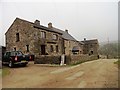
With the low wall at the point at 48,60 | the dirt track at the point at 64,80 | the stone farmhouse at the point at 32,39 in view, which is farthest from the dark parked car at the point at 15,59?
the stone farmhouse at the point at 32,39

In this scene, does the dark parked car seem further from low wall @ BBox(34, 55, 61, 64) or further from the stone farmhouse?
the stone farmhouse

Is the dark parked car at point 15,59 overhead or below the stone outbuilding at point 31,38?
below

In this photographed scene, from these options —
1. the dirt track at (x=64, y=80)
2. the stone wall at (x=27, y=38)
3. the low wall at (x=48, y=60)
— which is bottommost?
the dirt track at (x=64, y=80)

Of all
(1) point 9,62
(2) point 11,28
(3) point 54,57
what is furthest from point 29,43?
(1) point 9,62

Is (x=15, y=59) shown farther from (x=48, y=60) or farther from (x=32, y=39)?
(x=32, y=39)

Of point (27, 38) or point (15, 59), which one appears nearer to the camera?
point (15, 59)

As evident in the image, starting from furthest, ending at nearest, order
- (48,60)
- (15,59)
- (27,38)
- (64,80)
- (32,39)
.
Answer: (27,38) → (32,39) → (48,60) → (15,59) → (64,80)

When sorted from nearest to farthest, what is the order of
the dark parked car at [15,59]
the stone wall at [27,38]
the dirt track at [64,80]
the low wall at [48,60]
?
1. the dirt track at [64,80]
2. the dark parked car at [15,59]
3. the low wall at [48,60]
4. the stone wall at [27,38]

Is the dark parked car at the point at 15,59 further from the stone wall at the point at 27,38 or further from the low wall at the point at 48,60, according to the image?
the stone wall at the point at 27,38

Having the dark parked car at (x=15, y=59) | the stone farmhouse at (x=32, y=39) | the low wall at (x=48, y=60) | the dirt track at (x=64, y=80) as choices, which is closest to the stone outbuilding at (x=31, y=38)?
the stone farmhouse at (x=32, y=39)

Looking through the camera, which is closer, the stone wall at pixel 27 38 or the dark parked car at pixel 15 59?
the dark parked car at pixel 15 59

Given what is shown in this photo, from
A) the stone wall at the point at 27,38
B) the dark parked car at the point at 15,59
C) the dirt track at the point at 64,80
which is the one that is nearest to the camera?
the dirt track at the point at 64,80

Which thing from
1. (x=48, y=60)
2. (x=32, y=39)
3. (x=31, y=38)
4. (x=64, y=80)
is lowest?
(x=64, y=80)

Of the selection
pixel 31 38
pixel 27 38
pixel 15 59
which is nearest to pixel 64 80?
pixel 15 59
